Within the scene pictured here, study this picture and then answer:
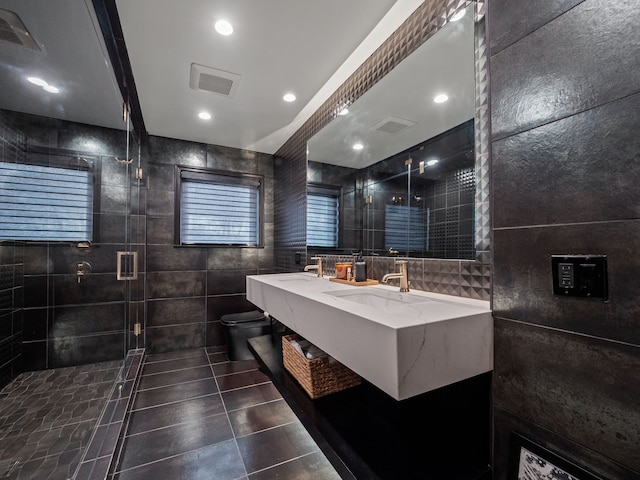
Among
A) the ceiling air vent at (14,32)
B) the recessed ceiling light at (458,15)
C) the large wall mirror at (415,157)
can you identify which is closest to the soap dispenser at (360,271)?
the large wall mirror at (415,157)

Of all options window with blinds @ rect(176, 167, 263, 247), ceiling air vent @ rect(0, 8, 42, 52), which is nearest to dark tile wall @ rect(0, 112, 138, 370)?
window with blinds @ rect(176, 167, 263, 247)

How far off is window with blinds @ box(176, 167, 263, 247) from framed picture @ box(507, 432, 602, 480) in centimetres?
322

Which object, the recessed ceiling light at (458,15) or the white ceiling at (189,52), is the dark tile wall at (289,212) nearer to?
the white ceiling at (189,52)

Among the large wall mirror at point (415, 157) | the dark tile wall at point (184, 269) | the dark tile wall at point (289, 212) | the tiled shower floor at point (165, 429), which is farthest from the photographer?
the dark tile wall at point (184, 269)

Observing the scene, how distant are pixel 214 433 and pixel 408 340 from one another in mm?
1781

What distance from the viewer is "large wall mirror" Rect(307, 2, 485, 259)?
4.14 ft

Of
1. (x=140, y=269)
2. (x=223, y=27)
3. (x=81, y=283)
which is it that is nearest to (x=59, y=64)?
(x=223, y=27)

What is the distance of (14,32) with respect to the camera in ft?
4.98

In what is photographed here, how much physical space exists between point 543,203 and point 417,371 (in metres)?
0.62

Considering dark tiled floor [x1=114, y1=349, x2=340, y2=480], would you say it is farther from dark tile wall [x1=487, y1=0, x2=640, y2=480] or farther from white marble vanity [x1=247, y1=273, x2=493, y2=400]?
dark tile wall [x1=487, y1=0, x2=640, y2=480]

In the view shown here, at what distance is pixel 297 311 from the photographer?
136 centimetres

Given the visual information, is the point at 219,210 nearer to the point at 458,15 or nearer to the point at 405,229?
the point at 405,229

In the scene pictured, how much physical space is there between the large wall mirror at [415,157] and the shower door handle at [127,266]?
6.84 feet

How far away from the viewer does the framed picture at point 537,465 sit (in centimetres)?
76
